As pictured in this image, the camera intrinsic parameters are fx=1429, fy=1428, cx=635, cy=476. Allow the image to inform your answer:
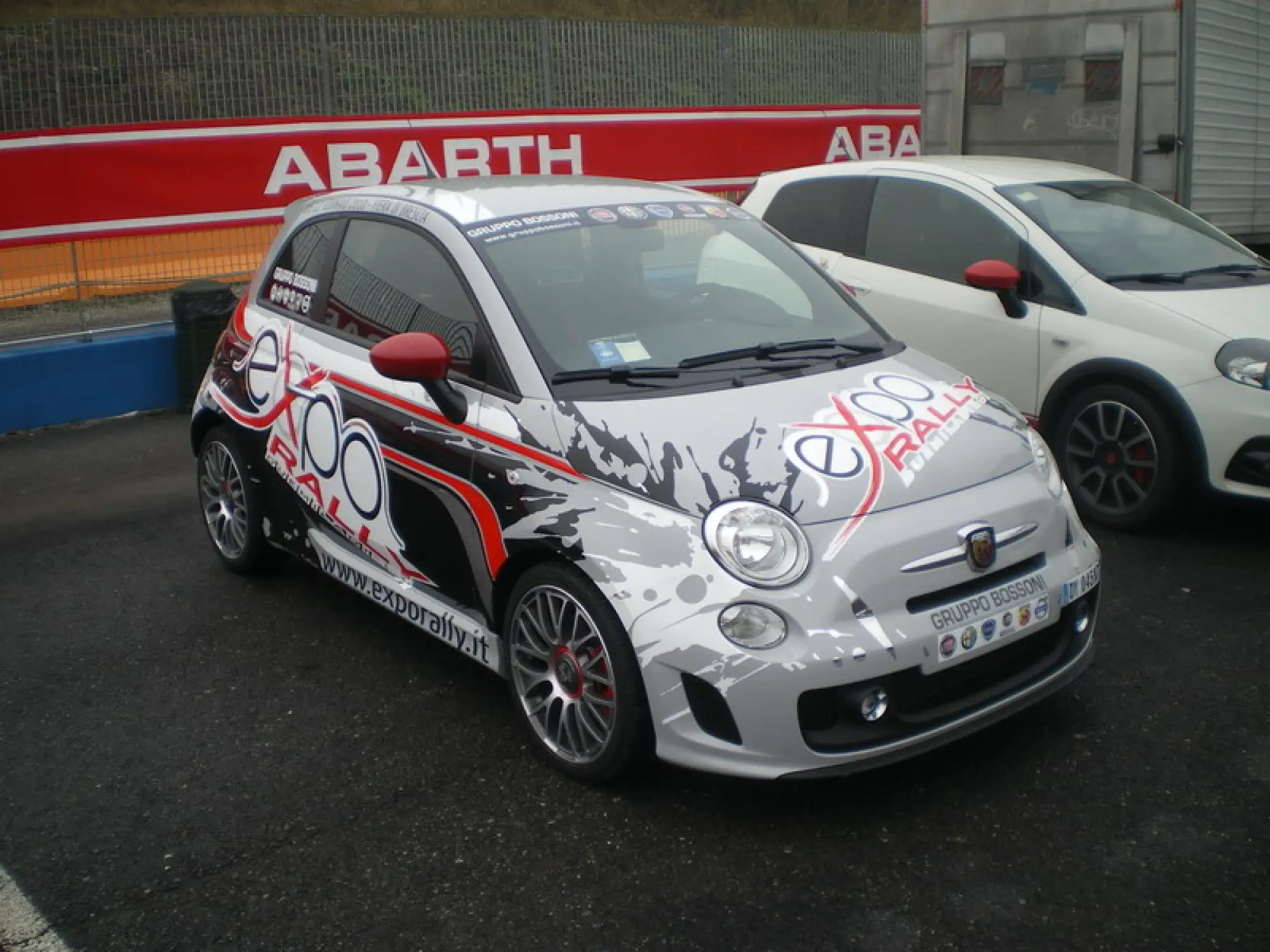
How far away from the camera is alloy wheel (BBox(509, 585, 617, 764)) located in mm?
4016

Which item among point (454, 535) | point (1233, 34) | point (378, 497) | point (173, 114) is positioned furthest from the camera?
point (173, 114)

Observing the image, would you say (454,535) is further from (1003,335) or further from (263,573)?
(1003,335)

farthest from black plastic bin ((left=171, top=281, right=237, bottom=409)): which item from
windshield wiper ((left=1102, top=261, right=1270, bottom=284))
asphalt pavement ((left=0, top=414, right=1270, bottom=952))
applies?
windshield wiper ((left=1102, top=261, right=1270, bottom=284))

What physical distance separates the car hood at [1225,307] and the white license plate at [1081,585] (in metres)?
2.27

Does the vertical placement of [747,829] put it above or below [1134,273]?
below

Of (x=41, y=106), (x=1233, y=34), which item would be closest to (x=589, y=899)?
(x=1233, y=34)

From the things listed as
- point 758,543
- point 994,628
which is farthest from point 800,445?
point 994,628

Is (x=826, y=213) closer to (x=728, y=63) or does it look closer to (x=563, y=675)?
(x=563, y=675)

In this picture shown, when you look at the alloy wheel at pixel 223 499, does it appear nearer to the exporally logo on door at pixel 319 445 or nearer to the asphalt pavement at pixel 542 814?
the exporally logo on door at pixel 319 445

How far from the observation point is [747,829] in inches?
155

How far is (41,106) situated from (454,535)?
9458mm

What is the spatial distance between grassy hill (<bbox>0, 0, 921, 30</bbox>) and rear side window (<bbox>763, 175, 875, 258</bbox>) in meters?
12.6

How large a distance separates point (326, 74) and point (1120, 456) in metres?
9.42

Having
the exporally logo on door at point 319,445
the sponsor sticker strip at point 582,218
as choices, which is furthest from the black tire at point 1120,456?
the exporally logo on door at point 319,445
